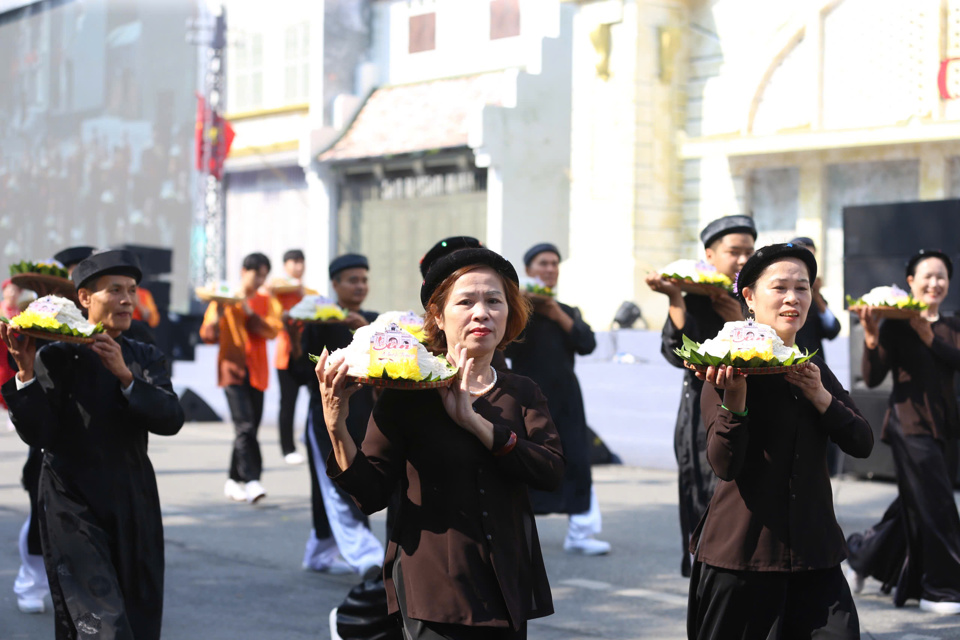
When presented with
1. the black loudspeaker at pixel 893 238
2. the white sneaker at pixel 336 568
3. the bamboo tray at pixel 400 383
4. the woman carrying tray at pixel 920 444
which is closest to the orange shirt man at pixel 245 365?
the white sneaker at pixel 336 568

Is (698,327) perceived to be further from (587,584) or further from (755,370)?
(755,370)

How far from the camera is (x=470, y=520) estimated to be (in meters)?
3.80

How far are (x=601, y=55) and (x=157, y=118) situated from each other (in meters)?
14.8

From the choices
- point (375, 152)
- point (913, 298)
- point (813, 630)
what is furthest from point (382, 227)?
point (813, 630)

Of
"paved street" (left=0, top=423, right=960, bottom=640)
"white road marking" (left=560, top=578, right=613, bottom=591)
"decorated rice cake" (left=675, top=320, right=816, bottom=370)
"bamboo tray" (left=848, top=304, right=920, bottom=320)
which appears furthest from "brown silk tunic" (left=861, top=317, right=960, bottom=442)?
"decorated rice cake" (left=675, top=320, right=816, bottom=370)

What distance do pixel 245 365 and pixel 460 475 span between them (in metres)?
7.94

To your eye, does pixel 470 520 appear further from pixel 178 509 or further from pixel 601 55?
pixel 601 55

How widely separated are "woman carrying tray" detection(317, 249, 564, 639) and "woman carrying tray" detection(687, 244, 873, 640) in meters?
0.65

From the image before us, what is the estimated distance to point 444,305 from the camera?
3.98 meters

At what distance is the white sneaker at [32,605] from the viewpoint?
708cm

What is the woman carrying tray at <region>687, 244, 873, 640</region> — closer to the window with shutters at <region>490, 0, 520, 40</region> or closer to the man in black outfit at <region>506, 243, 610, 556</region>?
the man in black outfit at <region>506, 243, 610, 556</region>

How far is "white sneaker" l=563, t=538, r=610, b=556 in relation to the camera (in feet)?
29.1

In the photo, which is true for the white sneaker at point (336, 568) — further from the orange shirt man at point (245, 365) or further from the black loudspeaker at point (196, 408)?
the black loudspeaker at point (196, 408)

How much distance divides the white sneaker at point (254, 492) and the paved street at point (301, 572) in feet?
0.33
